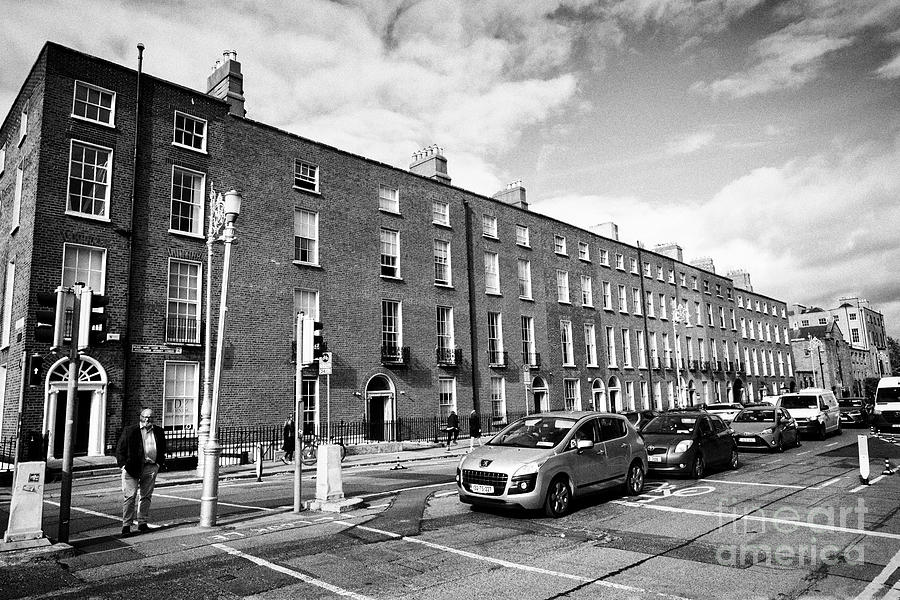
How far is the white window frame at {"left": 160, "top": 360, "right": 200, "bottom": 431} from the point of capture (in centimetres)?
2089

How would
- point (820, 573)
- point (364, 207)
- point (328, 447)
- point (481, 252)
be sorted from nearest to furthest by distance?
point (820, 573), point (328, 447), point (364, 207), point (481, 252)

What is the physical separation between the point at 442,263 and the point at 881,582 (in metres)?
26.7

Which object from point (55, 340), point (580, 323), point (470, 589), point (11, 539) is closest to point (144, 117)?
point (55, 340)

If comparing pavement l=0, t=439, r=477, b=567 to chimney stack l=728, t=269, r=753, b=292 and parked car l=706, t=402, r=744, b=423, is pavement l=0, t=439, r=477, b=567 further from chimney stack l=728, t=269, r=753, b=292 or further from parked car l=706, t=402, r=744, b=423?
chimney stack l=728, t=269, r=753, b=292

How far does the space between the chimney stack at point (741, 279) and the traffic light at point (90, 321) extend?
218 ft

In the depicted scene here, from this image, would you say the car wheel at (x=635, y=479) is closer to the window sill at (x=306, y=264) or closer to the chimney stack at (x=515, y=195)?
the window sill at (x=306, y=264)

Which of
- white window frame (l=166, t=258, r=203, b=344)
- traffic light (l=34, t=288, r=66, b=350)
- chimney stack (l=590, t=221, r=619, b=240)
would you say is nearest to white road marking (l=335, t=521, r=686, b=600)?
traffic light (l=34, t=288, r=66, b=350)

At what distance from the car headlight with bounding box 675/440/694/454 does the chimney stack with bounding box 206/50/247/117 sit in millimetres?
20500

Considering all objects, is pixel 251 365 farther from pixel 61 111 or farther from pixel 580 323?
pixel 580 323

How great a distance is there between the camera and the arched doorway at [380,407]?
26.5m

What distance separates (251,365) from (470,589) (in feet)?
60.7

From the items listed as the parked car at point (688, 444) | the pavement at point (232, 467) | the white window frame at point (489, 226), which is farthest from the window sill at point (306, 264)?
the parked car at point (688, 444)

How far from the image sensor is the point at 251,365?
23.0 m

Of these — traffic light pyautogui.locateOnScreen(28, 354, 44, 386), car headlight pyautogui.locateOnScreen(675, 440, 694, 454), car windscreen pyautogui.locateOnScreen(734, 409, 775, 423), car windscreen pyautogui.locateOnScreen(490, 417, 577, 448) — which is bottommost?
car headlight pyautogui.locateOnScreen(675, 440, 694, 454)
